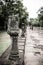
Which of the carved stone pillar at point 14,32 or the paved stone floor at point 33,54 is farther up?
the carved stone pillar at point 14,32

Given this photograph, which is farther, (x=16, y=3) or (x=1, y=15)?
(x=16, y=3)

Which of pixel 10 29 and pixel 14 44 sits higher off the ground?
pixel 10 29

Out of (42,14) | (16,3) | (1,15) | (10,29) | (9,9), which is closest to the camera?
(10,29)

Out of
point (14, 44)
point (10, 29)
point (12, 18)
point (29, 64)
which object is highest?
point (12, 18)

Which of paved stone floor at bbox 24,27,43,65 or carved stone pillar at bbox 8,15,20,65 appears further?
paved stone floor at bbox 24,27,43,65

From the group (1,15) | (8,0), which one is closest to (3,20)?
(1,15)

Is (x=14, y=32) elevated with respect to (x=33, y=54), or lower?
elevated

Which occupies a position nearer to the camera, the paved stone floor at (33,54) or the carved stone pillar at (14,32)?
the carved stone pillar at (14,32)

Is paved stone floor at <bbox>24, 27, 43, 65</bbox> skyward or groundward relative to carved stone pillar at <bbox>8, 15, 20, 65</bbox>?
groundward

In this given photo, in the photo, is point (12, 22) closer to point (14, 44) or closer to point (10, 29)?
point (10, 29)

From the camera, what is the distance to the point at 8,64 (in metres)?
6.38

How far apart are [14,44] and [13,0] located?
37197 millimetres

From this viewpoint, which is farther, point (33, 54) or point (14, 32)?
point (33, 54)

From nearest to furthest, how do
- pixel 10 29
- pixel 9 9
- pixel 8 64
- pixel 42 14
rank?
pixel 8 64 → pixel 10 29 → pixel 9 9 → pixel 42 14
